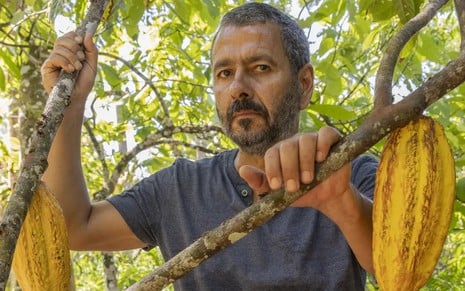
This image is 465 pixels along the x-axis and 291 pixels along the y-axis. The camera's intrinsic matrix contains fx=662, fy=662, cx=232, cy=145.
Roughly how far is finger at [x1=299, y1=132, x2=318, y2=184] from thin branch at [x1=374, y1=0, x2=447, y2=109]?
116mm

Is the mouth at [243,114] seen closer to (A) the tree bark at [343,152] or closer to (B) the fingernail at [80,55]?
(B) the fingernail at [80,55]

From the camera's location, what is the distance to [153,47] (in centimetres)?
503

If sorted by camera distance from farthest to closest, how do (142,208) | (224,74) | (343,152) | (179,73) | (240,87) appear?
(179,73)
(142,208)
(224,74)
(240,87)
(343,152)

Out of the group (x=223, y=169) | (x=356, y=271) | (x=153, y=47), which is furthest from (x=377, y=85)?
(x=153, y=47)

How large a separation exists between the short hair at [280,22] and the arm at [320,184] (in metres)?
1.06

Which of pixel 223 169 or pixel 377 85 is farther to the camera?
pixel 223 169

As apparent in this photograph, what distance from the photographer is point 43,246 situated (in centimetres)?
113

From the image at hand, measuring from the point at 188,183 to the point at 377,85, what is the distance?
1.36 m

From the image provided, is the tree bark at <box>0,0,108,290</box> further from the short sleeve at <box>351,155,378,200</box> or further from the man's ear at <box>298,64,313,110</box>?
the man's ear at <box>298,64,313,110</box>

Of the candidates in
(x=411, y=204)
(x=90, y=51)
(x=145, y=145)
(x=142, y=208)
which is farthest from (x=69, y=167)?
(x=145, y=145)

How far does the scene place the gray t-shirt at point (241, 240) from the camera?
1968 millimetres

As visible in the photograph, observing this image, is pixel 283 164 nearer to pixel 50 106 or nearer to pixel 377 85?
pixel 377 85

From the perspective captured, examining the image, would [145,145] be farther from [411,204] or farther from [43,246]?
[411,204]

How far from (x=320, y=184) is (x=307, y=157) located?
0.34ft
